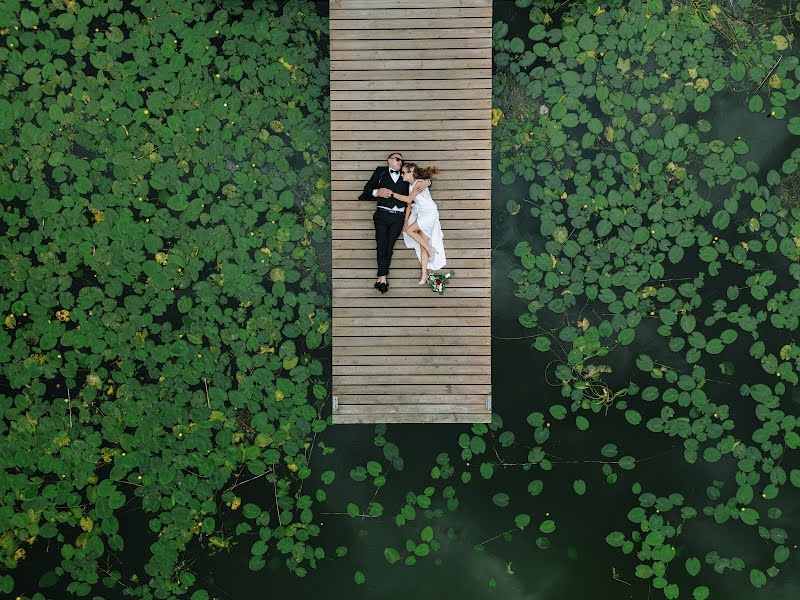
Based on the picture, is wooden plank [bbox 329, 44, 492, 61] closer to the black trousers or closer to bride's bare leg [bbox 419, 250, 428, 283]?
the black trousers

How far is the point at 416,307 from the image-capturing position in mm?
4199

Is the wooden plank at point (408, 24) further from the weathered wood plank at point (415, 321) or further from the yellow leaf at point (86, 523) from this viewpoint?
the yellow leaf at point (86, 523)

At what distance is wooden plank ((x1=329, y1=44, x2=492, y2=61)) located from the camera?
4082 millimetres

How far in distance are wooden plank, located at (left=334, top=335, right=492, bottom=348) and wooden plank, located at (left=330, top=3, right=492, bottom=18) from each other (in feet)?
8.24

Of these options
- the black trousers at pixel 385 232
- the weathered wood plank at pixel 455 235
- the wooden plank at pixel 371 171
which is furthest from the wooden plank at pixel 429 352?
the wooden plank at pixel 371 171

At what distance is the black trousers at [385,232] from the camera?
13.2 feet

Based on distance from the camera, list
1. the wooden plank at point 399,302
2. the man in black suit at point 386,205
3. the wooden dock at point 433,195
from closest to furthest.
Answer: the man in black suit at point 386,205 → the wooden dock at point 433,195 → the wooden plank at point 399,302

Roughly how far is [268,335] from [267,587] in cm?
215

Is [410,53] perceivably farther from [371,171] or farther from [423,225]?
[423,225]

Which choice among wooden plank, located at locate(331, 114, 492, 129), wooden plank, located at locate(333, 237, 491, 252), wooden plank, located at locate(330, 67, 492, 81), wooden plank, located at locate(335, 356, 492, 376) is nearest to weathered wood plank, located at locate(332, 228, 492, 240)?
wooden plank, located at locate(333, 237, 491, 252)

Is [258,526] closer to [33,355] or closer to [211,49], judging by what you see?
[33,355]

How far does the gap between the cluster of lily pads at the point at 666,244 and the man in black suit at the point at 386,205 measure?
35.2 inches

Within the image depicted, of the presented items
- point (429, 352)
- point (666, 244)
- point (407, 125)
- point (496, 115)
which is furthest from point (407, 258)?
point (666, 244)

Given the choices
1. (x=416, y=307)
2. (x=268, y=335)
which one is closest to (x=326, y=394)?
(x=268, y=335)
